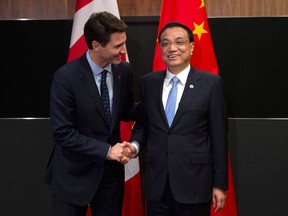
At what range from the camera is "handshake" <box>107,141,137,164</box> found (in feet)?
6.24

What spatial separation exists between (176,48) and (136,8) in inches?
45.2

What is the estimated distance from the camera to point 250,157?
3029 mm

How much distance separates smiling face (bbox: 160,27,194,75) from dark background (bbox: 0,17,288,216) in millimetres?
1005

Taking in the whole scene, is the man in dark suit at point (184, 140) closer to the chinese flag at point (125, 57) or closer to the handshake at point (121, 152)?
the handshake at point (121, 152)

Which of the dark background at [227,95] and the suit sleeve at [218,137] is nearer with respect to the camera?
the suit sleeve at [218,137]

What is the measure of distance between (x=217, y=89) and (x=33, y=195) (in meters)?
1.88

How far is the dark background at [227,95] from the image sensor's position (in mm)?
2947

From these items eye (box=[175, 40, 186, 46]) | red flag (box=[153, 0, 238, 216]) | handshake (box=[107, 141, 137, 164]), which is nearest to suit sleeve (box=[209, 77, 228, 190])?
eye (box=[175, 40, 186, 46])

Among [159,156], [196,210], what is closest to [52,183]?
[159,156]

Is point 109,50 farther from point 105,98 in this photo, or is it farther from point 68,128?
point 68,128

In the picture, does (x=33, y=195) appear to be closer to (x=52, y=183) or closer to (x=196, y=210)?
(x=52, y=183)

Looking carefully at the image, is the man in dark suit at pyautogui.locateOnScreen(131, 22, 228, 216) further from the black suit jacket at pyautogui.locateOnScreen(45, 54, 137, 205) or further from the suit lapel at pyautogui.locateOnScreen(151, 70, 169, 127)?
the black suit jacket at pyautogui.locateOnScreen(45, 54, 137, 205)

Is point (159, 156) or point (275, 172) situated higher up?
point (159, 156)

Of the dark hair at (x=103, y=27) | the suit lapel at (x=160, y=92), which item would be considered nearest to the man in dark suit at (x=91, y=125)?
the dark hair at (x=103, y=27)
